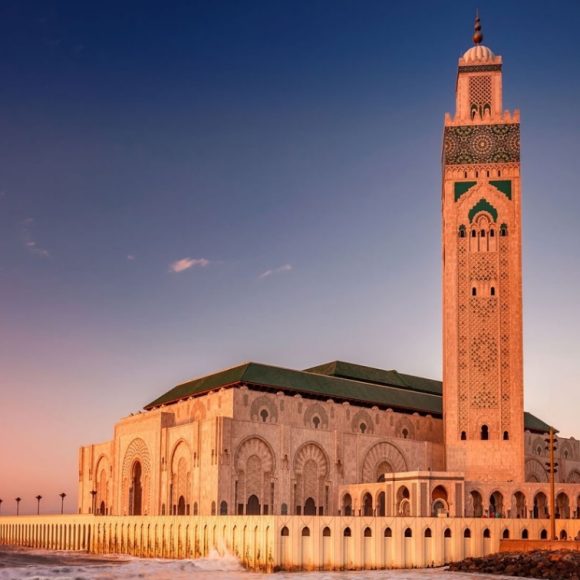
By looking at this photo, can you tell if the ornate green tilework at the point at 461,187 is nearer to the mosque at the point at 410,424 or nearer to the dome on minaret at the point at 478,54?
the mosque at the point at 410,424

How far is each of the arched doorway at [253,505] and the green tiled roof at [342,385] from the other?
22.9 feet

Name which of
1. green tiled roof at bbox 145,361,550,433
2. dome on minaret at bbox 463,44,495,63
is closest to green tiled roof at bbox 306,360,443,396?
green tiled roof at bbox 145,361,550,433

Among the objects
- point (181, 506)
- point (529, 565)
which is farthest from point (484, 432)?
point (529, 565)

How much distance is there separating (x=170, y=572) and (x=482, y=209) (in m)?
31.0

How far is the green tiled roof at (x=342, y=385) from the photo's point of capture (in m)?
56.6

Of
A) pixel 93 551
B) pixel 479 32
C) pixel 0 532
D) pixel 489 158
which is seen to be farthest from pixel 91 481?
pixel 479 32

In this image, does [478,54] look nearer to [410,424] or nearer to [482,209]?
[482,209]

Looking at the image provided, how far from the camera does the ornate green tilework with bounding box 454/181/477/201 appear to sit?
57.5 meters

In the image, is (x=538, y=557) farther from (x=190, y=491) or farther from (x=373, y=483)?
(x=190, y=491)

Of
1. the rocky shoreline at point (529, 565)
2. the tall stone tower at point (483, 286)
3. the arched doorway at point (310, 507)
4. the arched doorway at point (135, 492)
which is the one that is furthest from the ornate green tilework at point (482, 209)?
the arched doorway at point (135, 492)

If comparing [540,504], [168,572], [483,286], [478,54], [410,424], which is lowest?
[168,572]

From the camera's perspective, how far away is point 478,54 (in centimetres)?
6038

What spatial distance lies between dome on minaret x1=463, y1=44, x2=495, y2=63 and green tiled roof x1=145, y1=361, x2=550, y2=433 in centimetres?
2327

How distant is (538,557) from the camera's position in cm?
3647
